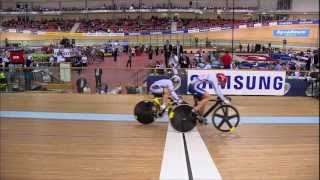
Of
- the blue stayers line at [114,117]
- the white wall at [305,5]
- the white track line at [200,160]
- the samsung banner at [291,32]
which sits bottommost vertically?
the white track line at [200,160]

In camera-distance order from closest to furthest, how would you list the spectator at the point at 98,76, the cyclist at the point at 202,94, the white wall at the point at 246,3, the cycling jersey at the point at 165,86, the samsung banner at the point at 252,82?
1. the cyclist at the point at 202,94
2. the cycling jersey at the point at 165,86
3. the samsung banner at the point at 252,82
4. the spectator at the point at 98,76
5. the white wall at the point at 246,3

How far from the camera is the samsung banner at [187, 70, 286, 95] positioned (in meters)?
10.6

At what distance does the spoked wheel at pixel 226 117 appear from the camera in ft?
21.8

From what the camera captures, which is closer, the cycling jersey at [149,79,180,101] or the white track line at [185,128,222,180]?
the white track line at [185,128,222,180]

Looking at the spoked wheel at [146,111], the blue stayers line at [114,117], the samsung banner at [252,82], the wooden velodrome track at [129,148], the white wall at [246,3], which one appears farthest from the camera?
the white wall at [246,3]

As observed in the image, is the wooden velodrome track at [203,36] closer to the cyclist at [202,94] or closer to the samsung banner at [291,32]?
the samsung banner at [291,32]

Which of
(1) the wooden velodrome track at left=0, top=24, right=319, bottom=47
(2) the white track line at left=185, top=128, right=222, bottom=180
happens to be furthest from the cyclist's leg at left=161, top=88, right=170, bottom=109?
(1) the wooden velodrome track at left=0, top=24, right=319, bottom=47

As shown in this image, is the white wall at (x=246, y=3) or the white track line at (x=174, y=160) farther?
the white wall at (x=246, y=3)

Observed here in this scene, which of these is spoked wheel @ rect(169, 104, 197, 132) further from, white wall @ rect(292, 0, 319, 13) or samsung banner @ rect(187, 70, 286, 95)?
white wall @ rect(292, 0, 319, 13)

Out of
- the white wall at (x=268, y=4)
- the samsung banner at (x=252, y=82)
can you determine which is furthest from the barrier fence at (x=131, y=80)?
the white wall at (x=268, y=4)

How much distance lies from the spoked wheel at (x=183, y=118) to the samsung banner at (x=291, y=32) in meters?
18.3

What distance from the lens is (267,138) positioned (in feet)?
21.1

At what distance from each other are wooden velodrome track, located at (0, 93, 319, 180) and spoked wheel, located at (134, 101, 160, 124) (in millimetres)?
118

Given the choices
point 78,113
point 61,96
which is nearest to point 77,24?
point 61,96
